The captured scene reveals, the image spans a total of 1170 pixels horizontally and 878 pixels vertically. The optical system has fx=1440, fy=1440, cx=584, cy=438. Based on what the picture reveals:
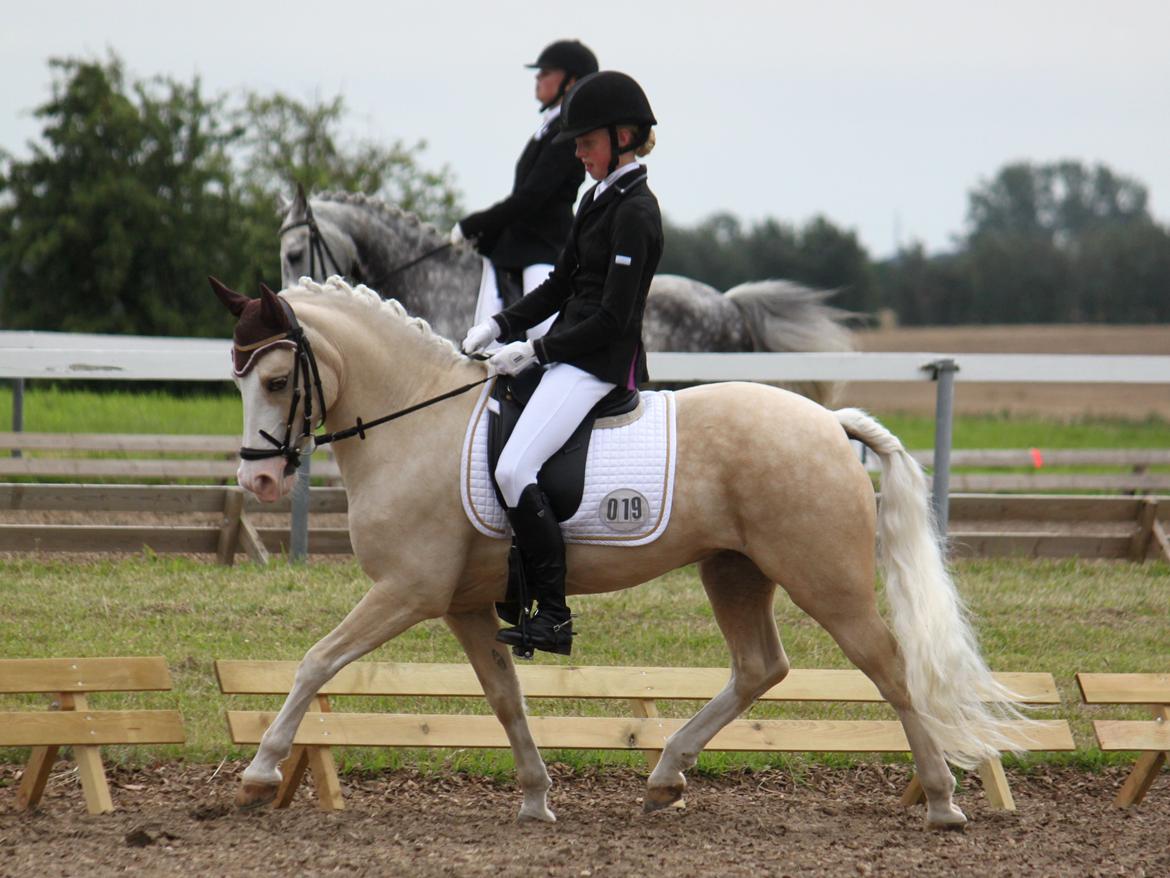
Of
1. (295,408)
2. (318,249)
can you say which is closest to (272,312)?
(295,408)

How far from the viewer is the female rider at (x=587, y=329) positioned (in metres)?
5.08

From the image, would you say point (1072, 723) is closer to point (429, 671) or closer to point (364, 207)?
point (429, 671)

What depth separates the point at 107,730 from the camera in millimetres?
5379

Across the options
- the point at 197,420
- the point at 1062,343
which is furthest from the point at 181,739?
the point at 1062,343

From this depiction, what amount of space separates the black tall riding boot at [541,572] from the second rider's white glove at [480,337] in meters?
0.73

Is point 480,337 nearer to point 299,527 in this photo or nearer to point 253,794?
point 253,794

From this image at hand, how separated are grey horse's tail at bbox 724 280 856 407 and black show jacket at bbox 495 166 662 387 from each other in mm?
6017

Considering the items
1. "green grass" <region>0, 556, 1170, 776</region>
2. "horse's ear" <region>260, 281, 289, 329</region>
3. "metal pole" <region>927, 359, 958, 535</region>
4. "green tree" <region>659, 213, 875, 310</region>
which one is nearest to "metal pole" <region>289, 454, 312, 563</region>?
"green grass" <region>0, 556, 1170, 776</region>

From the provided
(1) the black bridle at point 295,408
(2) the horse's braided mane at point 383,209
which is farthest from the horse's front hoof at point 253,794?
(2) the horse's braided mane at point 383,209

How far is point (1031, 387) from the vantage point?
44.4 metres

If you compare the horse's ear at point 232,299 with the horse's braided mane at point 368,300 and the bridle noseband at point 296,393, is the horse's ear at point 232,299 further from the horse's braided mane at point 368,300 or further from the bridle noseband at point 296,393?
the horse's braided mane at point 368,300

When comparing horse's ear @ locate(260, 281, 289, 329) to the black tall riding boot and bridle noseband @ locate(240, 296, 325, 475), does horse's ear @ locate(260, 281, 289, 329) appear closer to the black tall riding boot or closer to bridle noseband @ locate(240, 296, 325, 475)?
bridle noseband @ locate(240, 296, 325, 475)

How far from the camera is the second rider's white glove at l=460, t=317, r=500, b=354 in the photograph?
18.1 ft

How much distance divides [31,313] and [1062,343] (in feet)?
104
